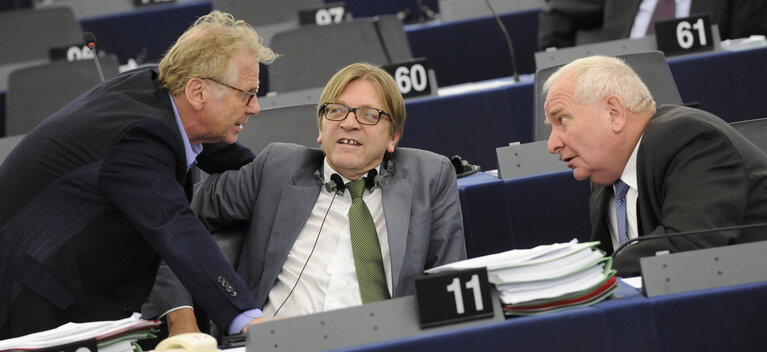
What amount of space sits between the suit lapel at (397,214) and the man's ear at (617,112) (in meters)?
0.54

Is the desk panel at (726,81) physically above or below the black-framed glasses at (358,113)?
below

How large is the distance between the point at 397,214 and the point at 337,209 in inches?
7.4

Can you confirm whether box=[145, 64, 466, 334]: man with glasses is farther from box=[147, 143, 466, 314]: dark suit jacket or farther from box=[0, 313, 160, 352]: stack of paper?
box=[0, 313, 160, 352]: stack of paper

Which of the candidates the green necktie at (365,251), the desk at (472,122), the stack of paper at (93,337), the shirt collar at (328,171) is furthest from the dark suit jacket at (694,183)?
the desk at (472,122)

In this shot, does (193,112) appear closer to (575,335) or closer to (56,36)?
(575,335)

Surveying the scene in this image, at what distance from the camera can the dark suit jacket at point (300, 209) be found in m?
2.81

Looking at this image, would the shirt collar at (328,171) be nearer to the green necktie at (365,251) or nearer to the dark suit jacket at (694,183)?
the green necktie at (365,251)

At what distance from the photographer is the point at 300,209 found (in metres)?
2.90

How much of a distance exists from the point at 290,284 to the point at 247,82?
0.55m

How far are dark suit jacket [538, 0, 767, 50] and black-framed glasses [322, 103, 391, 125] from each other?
245 cm

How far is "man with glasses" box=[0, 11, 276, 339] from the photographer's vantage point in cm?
242

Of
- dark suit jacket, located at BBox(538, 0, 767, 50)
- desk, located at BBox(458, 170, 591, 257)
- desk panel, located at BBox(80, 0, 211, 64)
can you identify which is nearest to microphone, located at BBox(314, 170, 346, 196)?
desk, located at BBox(458, 170, 591, 257)

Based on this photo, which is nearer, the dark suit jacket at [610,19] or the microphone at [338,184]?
Answer: the microphone at [338,184]

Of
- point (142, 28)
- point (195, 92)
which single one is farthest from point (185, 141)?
point (142, 28)
